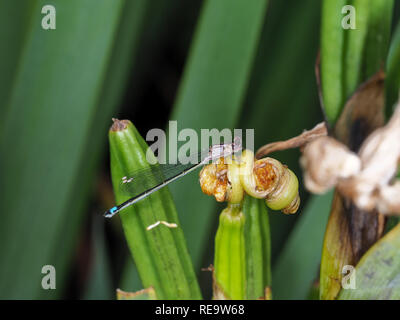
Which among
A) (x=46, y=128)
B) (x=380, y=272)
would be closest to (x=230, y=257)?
(x=380, y=272)

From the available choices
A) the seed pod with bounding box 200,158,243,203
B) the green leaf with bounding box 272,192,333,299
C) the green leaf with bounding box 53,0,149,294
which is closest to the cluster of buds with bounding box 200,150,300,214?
the seed pod with bounding box 200,158,243,203

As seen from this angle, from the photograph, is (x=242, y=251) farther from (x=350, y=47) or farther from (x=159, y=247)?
(x=350, y=47)

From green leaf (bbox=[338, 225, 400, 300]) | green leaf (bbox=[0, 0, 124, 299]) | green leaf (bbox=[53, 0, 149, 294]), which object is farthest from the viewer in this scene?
green leaf (bbox=[53, 0, 149, 294])

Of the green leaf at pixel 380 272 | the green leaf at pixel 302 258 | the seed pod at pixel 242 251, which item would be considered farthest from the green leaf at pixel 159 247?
the green leaf at pixel 302 258

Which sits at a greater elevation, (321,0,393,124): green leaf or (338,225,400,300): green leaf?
(321,0,393,124): green leaf

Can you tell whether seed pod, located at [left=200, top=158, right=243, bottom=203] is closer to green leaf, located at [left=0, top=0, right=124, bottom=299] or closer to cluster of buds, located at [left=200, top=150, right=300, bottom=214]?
cluster of buds, located at [left=200, top=150, right=300, bottom=214]
